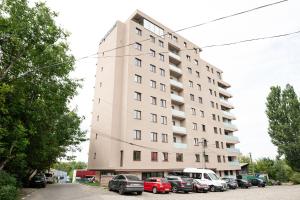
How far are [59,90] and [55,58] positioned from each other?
9.88 ft

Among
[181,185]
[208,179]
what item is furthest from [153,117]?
[181,185]

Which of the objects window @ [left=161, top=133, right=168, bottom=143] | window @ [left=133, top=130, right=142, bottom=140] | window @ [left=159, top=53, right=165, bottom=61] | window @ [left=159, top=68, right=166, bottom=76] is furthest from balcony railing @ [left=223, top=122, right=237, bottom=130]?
window @ [left=133, top=130, right=142, bottom=140]

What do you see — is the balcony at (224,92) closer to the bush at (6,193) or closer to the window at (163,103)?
the window at (163,103)

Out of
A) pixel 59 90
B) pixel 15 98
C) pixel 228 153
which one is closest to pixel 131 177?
pixel 59 90

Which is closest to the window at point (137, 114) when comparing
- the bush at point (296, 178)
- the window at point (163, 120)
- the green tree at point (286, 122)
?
the window at point (163, 120)

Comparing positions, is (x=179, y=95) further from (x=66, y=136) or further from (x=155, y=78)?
(x=66, y=136)

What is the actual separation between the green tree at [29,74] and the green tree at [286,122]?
39.5m

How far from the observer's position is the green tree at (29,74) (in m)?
16.2

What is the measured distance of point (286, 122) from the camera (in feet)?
148

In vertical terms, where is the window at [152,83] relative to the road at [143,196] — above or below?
above

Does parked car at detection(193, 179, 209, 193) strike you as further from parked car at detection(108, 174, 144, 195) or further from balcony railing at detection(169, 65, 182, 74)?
balcony railing at detection(169, 65, 182, 74)

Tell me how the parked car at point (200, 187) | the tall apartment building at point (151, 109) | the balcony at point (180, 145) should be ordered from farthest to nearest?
the balcony at point (180, 145) < the tall apartment building at point (151, 109) < the parked car at point (200, 187)

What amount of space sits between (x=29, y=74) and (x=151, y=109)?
19.5m

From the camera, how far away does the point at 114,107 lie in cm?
3238
